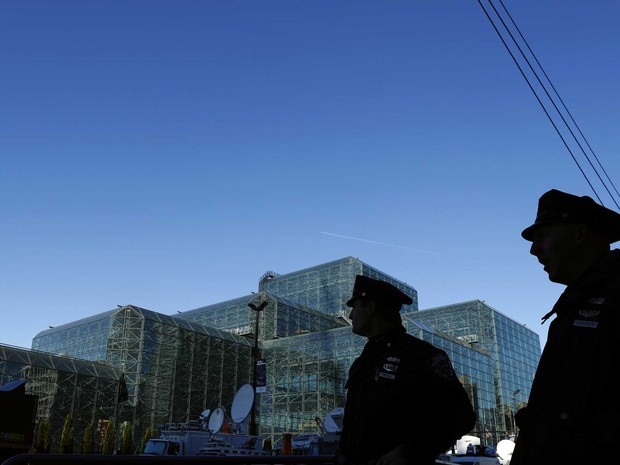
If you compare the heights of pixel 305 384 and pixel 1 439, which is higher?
pixel 305 384

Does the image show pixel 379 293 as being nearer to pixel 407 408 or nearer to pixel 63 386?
pixel 407 408

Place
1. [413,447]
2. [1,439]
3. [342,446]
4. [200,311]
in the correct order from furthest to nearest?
[200,311]
[1,439]
[342,446]
[413,447]

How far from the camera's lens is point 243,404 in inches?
1059

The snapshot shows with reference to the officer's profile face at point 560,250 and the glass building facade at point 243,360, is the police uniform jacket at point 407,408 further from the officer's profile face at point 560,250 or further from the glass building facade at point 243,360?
the glass building facade at point 243,360

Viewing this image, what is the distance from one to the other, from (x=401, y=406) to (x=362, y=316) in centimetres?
74

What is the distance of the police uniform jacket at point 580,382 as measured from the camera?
6.05 feet

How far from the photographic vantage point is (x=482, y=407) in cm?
5788

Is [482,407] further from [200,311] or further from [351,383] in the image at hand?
[351,383]

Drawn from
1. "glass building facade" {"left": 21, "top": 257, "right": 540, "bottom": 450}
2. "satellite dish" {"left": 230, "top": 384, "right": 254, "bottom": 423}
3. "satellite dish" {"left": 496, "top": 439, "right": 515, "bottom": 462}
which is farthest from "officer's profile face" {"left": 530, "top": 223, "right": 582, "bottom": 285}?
"glass building facade" {"left": 21, "top": 257, "right": 540, "bottom": 450}

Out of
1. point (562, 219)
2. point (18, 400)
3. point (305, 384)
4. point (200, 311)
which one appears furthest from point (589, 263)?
point (200, 311)

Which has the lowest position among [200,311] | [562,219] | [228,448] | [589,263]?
[228,448]

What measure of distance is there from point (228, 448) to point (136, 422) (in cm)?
2843

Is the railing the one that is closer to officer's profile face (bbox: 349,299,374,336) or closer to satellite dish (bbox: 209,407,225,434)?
officer's profile face (bbox: 349,299,374,336)

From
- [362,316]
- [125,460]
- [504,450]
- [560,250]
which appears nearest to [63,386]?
[504,450]
